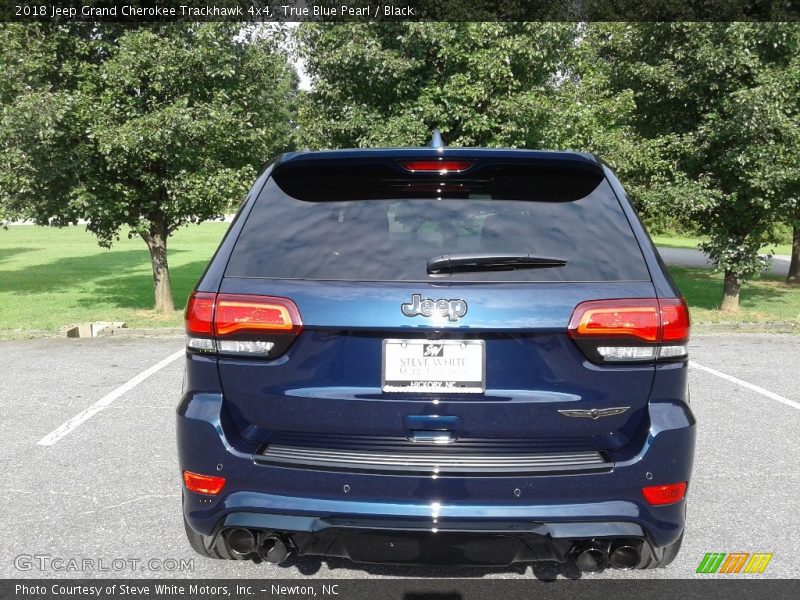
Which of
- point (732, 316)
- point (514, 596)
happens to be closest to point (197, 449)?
point (514, 596)

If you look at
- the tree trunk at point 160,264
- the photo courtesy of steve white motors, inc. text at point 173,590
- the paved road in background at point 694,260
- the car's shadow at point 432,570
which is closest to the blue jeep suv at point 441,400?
the photo courtesy of steve white motors, inc. text at point 173,590

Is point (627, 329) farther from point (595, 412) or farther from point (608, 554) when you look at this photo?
point (608, 554)

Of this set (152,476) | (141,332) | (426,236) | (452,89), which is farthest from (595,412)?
(452,89)

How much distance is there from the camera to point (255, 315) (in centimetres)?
250

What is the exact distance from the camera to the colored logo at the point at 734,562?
11.0 feet

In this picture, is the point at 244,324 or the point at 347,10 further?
the point at 347,10

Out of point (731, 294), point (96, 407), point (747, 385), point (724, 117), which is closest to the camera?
point (96, 407)

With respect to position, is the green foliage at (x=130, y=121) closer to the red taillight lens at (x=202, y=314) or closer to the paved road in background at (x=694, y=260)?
the red taillight lens at (x=202, y=314)

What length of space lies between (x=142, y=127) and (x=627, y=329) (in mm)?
9530

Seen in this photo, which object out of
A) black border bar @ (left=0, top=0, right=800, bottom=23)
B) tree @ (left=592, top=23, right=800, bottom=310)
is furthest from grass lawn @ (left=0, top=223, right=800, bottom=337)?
black border bar @ (left=0, top=0, right=800, bottom=23)

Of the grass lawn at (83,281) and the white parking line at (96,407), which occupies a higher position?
the white parking line at (96,407)

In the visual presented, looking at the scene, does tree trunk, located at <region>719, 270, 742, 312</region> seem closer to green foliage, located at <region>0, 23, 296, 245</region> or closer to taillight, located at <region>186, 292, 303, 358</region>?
green foliage, located at <region>0, 23, 296, 245</region>

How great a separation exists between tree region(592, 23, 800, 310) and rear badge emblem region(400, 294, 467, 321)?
10118 millimetres
